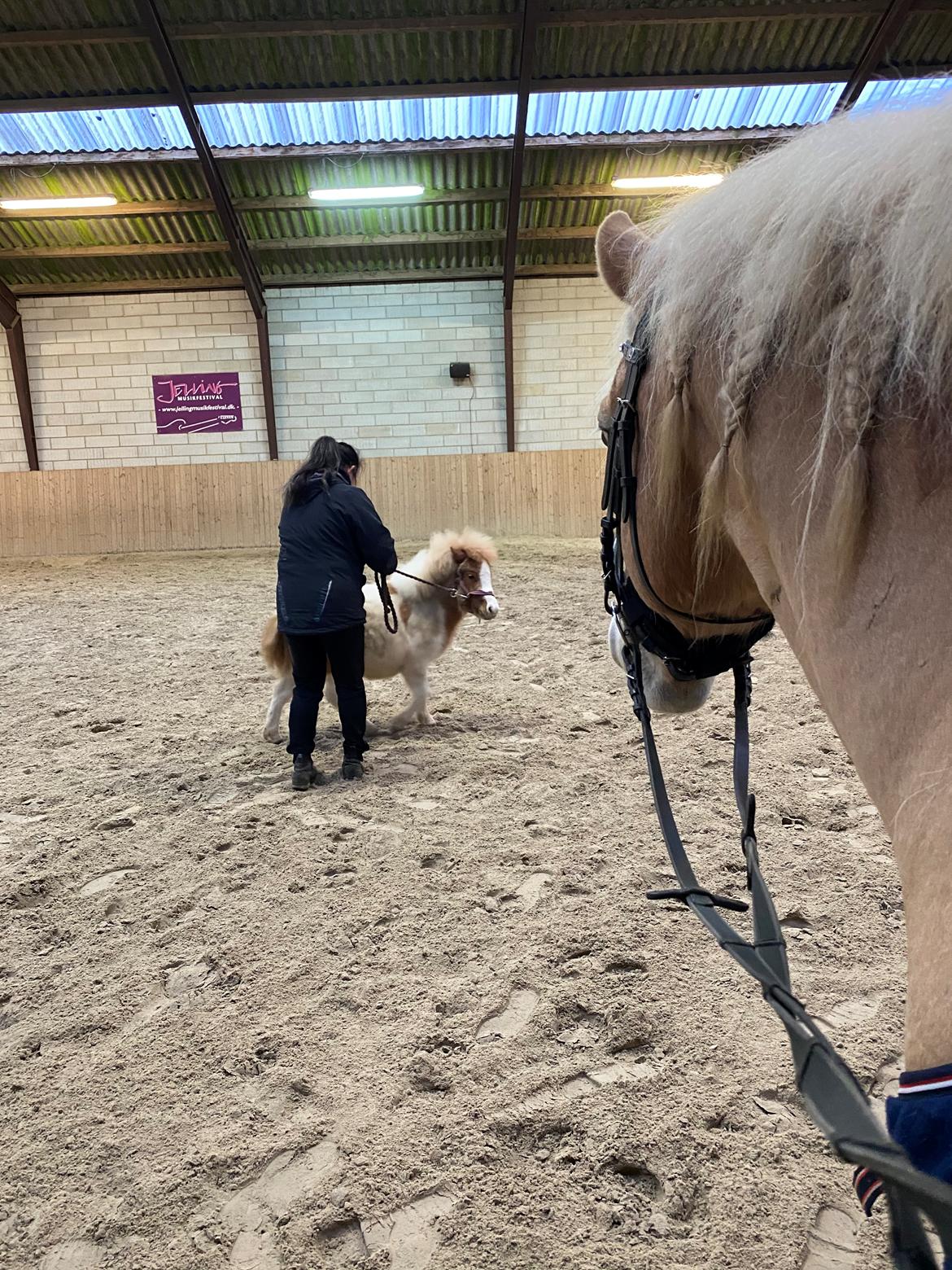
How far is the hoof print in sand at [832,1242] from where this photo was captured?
1.47 meters

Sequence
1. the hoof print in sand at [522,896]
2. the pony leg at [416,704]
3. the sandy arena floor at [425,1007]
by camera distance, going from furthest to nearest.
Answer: the pony leg at [416,704]
the hoof print in sand at [522,896]
the sandy arena floor at [425,1007]

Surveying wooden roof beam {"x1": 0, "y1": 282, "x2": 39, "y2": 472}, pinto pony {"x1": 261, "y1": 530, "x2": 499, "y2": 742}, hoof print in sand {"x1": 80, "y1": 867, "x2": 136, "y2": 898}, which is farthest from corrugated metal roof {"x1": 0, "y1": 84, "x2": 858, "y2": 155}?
hoof print in sand {"x1": 80, "y1": 867, "x2": 136, "y2": 898}

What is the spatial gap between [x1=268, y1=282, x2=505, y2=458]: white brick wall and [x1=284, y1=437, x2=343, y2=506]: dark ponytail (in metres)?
10.1

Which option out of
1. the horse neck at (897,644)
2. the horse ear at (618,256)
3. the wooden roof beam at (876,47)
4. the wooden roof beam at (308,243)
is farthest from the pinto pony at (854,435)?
the wooden roof beam at (308,243)

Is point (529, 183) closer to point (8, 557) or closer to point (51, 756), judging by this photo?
point (8, 557)

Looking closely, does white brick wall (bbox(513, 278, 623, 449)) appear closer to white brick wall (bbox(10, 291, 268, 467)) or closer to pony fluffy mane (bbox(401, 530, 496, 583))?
white brick wall (bbox(10, 291, 268, 467))

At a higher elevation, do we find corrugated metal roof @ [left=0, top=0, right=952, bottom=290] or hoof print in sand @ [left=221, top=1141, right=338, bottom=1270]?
corrugated metal roof @ [left=0, top=0, right=952, bottom=290]

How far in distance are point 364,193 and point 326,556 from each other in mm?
10227

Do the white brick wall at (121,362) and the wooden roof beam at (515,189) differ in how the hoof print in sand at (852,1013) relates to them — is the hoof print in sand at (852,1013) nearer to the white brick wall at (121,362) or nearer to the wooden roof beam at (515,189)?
the wooden roof beam at (515,189)

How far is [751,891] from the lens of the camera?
119cm

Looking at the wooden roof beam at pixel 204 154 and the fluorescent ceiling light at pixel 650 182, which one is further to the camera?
the fluorescent ceiling light at pixel 650 182

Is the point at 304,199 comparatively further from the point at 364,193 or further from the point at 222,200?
the point at 222,200

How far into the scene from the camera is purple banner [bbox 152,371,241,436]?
551 inches

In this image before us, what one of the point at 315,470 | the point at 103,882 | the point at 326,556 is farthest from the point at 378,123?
the point at 103,882
